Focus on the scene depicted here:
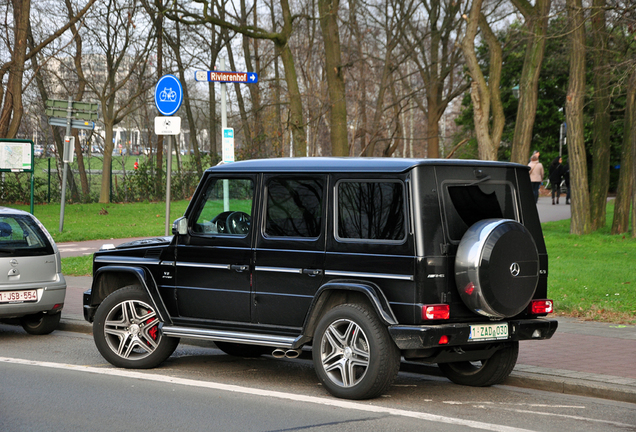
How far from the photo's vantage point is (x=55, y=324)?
32.5 feet

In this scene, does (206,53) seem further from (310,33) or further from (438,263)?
(438,263)

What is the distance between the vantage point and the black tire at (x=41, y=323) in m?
9.83

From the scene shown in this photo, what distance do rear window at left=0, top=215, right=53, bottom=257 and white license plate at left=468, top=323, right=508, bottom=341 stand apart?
222 inches

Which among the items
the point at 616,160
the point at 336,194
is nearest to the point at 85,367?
the point at 336,194

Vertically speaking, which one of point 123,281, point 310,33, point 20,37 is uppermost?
point 310,33

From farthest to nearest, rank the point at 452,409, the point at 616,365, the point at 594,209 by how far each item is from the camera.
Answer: the point at 594,209 < the point at 616,365 < the point at 452,409

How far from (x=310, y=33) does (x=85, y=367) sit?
31.6m

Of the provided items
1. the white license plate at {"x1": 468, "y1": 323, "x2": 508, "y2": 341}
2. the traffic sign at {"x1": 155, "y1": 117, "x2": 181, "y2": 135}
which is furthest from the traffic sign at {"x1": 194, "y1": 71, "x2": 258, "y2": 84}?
the white license plate at {"x1": 468, "y1": 323, "x2": 508, "y2": 341}

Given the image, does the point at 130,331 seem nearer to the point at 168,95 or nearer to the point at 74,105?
the point at 168,95

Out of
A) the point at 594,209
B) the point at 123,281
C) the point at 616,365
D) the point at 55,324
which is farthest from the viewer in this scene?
the point at 594,209

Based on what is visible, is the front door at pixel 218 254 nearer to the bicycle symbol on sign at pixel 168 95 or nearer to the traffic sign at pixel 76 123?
the bicycle symbol on sign at pixel 168 95

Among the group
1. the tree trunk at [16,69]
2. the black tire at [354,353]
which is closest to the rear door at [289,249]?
the black tire at [354,353]

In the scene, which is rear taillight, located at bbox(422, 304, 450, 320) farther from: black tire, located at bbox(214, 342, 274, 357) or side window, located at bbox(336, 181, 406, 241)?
black tire, located at bbox(214, 342, 274, 357)

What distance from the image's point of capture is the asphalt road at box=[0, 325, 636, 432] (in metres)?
5.65
